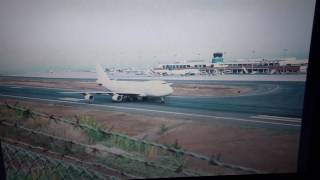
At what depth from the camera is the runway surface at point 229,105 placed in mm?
1635

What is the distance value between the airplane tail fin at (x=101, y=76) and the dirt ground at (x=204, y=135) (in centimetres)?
18

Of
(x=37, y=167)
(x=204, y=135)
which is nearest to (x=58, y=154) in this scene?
(x=37, y=167)

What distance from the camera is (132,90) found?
1667mm

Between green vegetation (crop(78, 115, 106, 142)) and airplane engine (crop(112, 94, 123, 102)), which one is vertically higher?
airplane engine (crop(112, 94, 123, 102))

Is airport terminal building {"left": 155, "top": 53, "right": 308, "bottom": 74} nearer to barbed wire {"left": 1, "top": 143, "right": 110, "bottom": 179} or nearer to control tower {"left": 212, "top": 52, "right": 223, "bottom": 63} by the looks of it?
control tower {"left": 212, "top": 52, "right": 223, "bottom": 63}

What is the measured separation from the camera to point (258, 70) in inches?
63.6

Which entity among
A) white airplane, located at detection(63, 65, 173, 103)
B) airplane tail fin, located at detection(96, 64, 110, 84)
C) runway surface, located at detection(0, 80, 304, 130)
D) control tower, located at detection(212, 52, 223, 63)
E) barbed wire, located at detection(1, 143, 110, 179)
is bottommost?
barbed wire, located at detection(1, 143, 110, 179)

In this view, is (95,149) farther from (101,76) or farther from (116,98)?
(101,76)

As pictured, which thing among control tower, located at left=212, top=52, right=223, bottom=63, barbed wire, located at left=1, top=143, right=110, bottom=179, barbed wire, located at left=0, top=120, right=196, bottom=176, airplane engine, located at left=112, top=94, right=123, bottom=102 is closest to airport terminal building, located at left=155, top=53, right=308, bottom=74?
control tower, located at left=212, top=52, right=223, bottom=63

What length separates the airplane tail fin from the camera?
156 centimetres

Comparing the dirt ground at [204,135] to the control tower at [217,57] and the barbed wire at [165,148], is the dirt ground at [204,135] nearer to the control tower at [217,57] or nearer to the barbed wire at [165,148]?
the barbed wire at [165,148]

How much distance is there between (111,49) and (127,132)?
1.54 ft

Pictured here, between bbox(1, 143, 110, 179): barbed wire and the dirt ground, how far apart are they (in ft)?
0.92

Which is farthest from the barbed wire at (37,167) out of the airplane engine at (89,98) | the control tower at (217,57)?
the control tower at (217,57)
